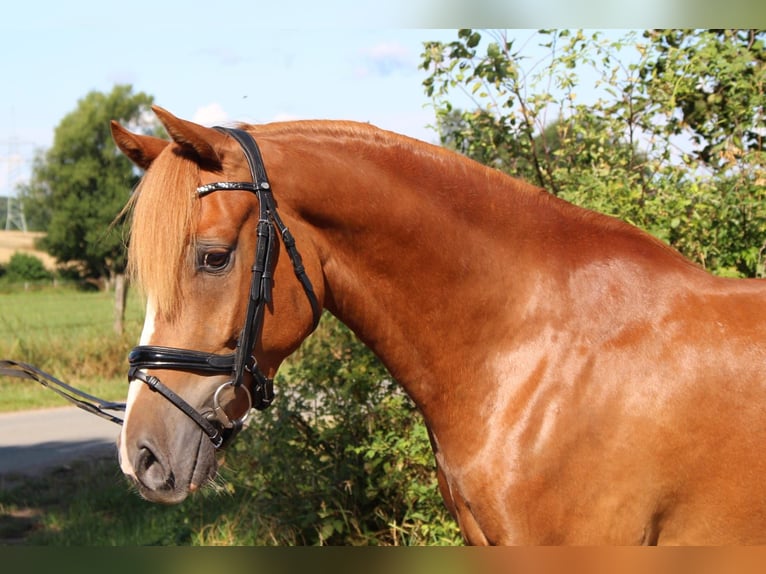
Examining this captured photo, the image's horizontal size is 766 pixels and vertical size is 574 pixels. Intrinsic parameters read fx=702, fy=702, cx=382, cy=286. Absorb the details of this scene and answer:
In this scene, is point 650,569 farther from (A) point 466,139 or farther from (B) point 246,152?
(A) point 466,139

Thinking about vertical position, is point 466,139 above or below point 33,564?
above

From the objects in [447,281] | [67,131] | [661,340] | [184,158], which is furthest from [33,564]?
[67,131]

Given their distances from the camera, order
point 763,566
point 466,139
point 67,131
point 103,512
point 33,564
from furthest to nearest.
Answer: point 67,131
point 103,512
point 466,139
point 763,566
point 33,564

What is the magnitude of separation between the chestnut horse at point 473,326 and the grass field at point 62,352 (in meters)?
8.11

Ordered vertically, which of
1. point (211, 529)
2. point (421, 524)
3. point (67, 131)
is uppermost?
point (67, 131)

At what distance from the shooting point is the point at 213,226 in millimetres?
2156

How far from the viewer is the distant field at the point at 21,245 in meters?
15.7

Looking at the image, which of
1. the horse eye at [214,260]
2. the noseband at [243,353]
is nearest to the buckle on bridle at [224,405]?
the noseband at [243,353]

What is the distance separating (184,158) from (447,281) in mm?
951

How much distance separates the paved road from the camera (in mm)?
7449

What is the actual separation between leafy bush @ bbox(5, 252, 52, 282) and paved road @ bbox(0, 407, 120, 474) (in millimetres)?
6487

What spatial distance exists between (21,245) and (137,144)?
16.2m

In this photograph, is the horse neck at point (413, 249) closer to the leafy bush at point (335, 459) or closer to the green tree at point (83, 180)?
the leafy bush at point (335, 459)

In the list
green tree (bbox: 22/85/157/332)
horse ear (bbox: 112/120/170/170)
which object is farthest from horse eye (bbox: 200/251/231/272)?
green tree (bbox: 22/85/157/332)
